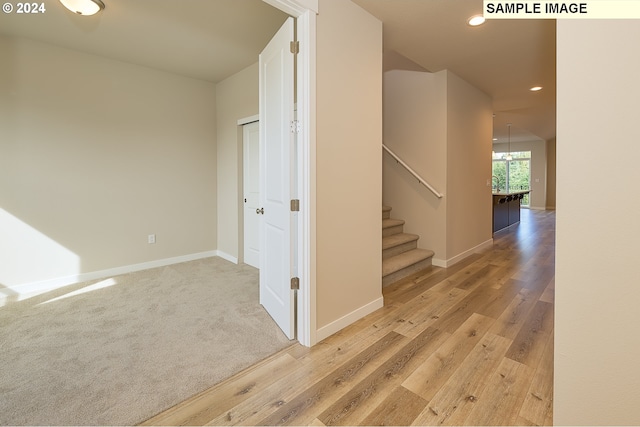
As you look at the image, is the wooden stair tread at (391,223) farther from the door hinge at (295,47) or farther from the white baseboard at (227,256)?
the door hinge at (295,47)

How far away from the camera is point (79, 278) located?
134 inches

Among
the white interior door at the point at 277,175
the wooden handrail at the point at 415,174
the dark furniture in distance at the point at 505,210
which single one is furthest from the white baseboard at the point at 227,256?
the dark furniture in distance at the point at 505,210

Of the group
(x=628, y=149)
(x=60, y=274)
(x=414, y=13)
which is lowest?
(x=60, y=274)

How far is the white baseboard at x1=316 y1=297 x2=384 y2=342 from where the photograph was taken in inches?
84.1

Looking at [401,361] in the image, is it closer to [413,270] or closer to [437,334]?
[437,334]

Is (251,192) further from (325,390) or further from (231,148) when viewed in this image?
(325,390)

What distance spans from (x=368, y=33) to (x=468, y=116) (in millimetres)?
2610

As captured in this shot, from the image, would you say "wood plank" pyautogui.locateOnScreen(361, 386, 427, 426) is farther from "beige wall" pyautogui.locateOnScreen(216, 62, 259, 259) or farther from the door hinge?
"beige wall" pyautogui.locateOnScreen(216, 62, 259, 259)

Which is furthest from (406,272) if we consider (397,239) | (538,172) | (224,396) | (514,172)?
(514,172)

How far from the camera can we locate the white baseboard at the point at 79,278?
3064 mm

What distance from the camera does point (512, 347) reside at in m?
2.00

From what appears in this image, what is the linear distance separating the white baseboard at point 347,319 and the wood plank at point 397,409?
68 cm

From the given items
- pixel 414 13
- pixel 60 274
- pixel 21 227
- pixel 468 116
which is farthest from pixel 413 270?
pixel 21 227

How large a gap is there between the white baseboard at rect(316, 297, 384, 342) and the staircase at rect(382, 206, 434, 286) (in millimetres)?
632
